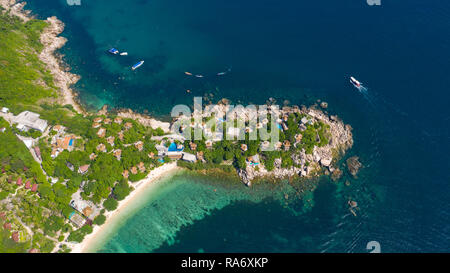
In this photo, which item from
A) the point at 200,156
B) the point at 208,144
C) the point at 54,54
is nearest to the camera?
the point at 200,156

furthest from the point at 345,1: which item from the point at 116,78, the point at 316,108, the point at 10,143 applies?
the point at 10,143

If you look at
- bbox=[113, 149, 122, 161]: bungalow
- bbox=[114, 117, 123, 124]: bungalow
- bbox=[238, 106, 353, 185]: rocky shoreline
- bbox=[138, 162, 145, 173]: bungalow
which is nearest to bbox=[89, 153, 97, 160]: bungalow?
bbox=[113, 149, 122, 161]: bungalow

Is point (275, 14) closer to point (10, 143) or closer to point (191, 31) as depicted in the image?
point (191, 31)

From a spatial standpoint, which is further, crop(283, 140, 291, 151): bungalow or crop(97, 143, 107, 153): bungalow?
crop(283, 140, 291, 151): bungalow

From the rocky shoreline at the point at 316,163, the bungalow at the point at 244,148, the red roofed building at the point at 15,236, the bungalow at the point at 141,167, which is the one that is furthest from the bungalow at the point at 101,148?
the bungalow at the point at 244,148

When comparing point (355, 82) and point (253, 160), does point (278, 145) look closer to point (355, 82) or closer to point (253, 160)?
point (253, 160)

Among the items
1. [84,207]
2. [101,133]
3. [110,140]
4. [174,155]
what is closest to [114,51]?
[101,133]

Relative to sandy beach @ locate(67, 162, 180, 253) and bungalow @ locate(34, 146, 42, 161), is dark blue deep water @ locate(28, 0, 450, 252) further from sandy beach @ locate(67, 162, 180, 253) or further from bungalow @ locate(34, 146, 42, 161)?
bungalow @ locate(34, 146, 42, 161)
